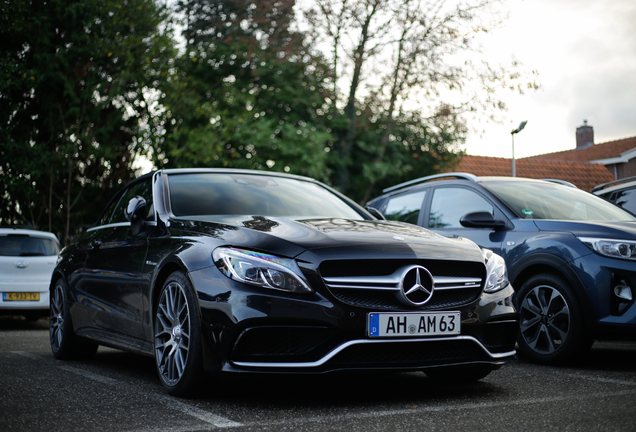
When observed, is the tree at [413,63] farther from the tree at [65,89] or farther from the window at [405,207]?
the window at [405,207]

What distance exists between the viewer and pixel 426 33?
25.6 m

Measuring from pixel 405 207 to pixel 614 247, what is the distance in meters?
2.84

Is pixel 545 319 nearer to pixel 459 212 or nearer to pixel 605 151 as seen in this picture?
pixel 459 212

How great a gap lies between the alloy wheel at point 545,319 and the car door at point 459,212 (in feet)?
1.93

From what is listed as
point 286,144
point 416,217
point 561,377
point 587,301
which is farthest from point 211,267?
point 286,144

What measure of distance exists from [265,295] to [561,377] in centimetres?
244

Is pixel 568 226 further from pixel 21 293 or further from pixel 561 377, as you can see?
pixel 21 293

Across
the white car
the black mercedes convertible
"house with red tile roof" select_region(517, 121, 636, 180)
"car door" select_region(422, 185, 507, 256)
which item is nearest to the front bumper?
the black mercedes convertible

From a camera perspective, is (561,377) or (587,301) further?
(587,301)

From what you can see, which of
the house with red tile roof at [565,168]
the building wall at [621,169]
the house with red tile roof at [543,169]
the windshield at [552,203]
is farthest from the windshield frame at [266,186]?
the house with red tile roof at [543,169]

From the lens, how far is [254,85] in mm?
28828

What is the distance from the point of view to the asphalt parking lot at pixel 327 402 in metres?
3.51

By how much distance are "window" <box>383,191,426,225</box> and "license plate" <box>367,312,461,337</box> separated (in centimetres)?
364

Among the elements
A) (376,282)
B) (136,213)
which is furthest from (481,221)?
(136,213)
